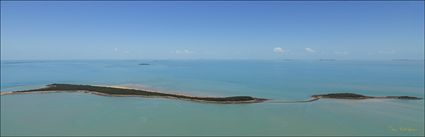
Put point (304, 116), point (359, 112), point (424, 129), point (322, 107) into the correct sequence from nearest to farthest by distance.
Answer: point (424, 129)
point (304, 116)
point (359, 112)
point (322, 107)

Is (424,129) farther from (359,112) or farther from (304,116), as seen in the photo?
(304,116)

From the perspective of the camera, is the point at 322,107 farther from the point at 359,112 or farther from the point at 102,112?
the point at 102,112

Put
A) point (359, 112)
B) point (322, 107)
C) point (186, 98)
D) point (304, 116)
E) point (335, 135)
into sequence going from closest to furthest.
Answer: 1. point (335, 135)
2. point (304, 116)
3. point (359, 112)
4. point (322, 107)
5. point (186, 98)

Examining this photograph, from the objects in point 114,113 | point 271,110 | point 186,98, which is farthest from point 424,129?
point 114,113

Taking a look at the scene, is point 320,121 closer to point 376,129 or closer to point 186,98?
point 376,129

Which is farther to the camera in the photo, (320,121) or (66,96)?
(66,96)

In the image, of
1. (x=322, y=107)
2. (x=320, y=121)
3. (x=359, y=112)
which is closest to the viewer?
(x=320, y=121)

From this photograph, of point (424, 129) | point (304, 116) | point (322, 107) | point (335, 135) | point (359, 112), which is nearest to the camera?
point (335, 135)

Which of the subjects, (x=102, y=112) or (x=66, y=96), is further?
(x=66, y=96)

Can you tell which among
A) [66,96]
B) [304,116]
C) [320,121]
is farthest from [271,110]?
[66,96]
